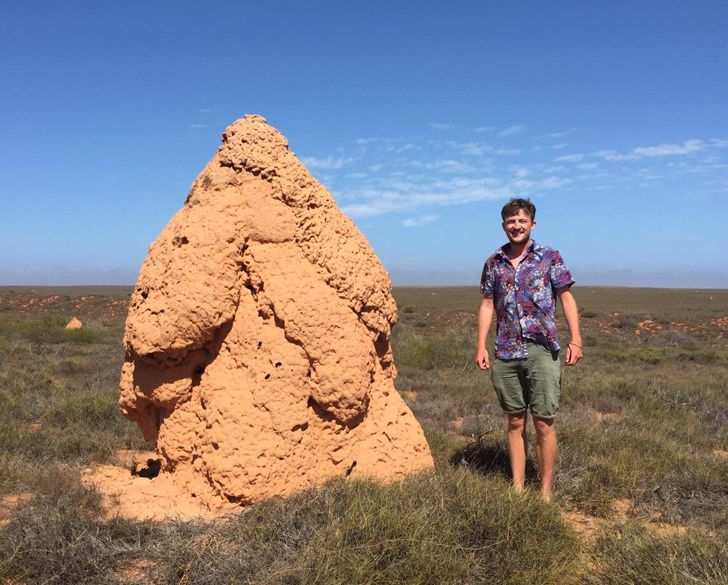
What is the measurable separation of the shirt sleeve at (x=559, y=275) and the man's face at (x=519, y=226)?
233 millimetres

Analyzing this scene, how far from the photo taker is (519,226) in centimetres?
334

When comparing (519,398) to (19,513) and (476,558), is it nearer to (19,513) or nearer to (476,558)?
(476,558)

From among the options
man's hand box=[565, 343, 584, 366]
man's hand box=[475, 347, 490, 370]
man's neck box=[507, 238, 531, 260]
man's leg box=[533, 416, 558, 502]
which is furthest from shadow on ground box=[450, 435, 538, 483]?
man's neck box=[507, 238, 531, 260]

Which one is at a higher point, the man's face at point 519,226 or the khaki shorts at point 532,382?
the man's face at point 519,226

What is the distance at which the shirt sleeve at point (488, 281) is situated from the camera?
3.52 metres

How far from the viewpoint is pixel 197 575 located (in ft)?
7.77

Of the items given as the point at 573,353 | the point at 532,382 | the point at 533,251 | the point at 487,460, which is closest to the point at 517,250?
the point at 533,251

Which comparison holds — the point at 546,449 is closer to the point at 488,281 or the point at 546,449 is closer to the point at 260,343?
the point at 488,281

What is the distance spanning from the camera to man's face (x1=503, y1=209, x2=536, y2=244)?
131 inches

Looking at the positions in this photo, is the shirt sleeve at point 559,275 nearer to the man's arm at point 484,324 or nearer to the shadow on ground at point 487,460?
the man's arm at point 484,324

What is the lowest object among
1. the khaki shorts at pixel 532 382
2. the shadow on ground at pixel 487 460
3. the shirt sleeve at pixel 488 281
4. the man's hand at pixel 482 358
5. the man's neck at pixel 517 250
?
the shadow on ground at pixel 487 460

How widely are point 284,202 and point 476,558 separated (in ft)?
7.67

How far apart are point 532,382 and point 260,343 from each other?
1663 millimetres

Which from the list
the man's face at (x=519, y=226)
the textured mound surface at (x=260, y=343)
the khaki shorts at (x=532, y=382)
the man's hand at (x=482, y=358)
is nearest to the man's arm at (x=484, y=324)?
the man's hand at (x=482, y=358)
